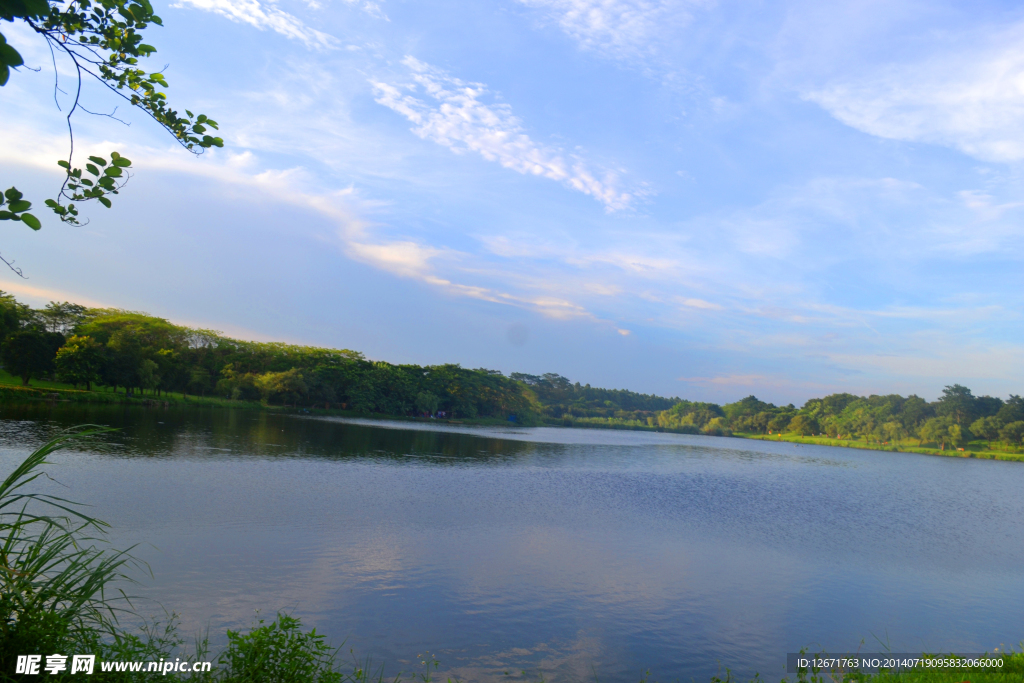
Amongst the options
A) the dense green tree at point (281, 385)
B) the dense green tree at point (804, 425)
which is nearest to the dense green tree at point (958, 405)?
the dense green tree at point (804, 425)

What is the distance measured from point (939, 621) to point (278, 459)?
83.0 feet

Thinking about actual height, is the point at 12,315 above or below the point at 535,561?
above

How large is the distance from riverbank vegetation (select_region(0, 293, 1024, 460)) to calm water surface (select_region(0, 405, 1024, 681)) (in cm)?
1320

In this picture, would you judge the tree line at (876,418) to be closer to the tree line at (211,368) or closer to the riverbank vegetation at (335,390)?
the riverbank vegetation at (335,390)

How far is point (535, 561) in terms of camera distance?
44.6ft

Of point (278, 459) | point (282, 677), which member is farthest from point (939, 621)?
point (278, 459)

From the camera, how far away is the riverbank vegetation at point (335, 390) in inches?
1935

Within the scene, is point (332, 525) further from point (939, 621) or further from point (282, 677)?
point (939, 621)

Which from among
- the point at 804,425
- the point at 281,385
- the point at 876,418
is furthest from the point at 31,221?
the point at 804,425

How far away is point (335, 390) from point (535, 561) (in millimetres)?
66139

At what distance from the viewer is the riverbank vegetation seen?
161 feet

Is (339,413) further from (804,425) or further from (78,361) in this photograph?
(804,425)

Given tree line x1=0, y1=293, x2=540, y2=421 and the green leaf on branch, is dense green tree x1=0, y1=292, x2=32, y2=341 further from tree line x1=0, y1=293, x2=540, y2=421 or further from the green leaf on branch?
the green leaf on branch

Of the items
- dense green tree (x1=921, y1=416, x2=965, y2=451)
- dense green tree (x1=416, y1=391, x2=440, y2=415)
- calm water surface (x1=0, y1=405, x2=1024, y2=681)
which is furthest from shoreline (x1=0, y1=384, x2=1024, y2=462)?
calm water surface (x1=0, y1=405, x2=1024, y2=681)
